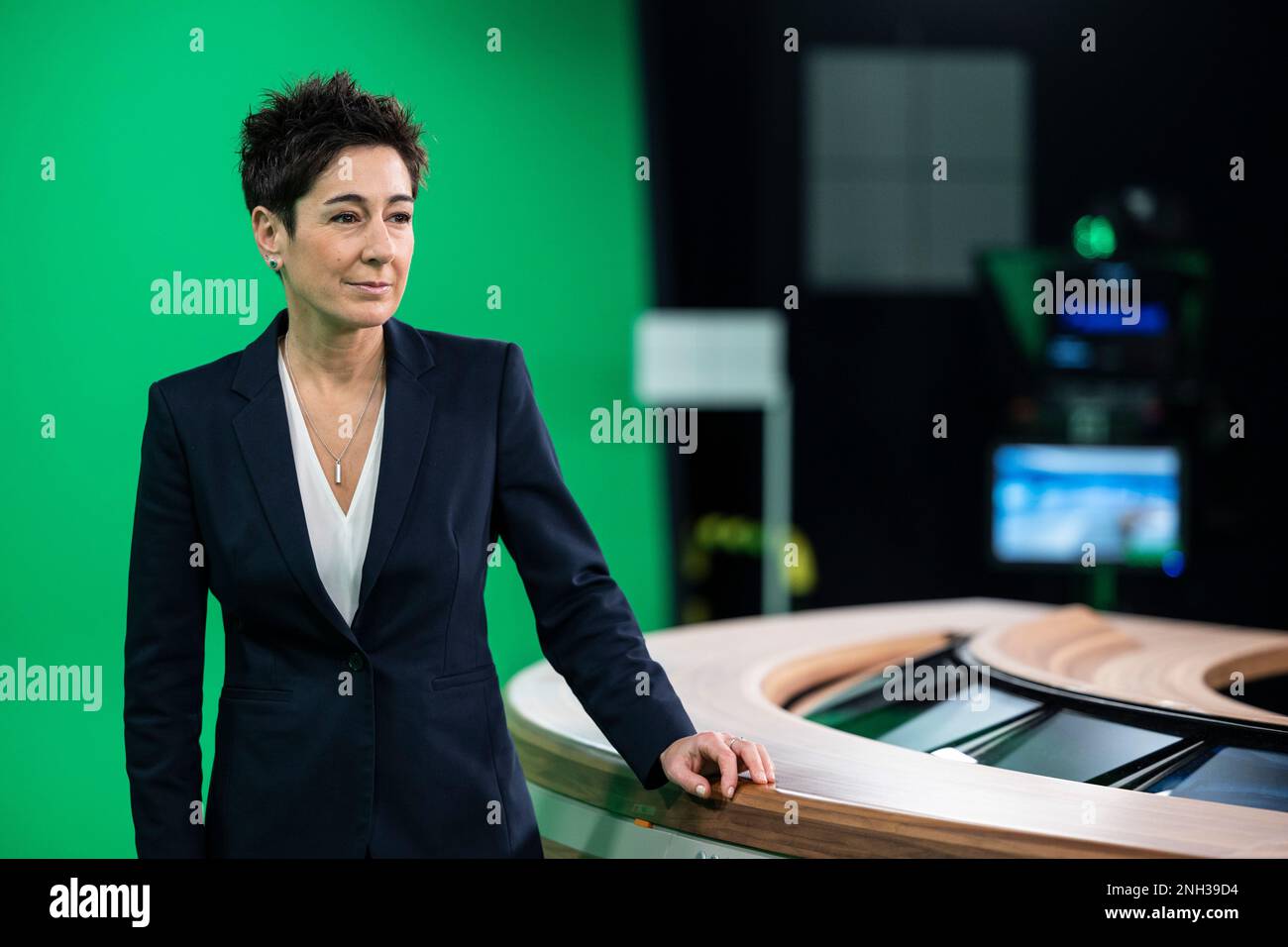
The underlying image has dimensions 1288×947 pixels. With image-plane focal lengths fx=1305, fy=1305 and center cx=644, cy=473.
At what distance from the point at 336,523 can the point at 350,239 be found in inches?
13.7

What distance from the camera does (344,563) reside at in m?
1.59

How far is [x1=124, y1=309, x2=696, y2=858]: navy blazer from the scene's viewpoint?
5.14 feet

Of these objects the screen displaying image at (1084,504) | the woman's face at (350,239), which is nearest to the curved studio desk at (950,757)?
the woman's face at (350,239)

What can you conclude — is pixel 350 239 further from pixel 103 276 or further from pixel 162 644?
pixel 103 276

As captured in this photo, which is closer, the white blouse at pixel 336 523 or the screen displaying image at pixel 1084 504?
the white blouse at pixel 336 523

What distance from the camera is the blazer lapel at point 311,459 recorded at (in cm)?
154

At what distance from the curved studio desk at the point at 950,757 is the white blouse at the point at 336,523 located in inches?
18.5

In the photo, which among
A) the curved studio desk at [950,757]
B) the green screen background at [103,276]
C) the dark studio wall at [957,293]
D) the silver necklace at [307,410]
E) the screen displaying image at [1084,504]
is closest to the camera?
the curved studio desk at [950,757]

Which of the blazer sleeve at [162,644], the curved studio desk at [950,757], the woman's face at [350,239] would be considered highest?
the woman's face at [350,239]

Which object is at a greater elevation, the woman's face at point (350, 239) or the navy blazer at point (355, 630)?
the woman's face at point (350, 239)

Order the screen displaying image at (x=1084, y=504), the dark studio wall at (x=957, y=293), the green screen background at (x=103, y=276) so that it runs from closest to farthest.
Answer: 1. the green screen background at (x=103, y=276)
2. the screen displaying image at (x=1084, y=504)
3. the dark studio wall at (x=957, y=293)

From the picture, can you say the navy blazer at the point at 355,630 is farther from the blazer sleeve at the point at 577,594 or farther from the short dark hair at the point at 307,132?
the short dark hair at the point at 307,132

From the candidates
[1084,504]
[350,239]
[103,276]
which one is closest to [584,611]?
[350,239]
